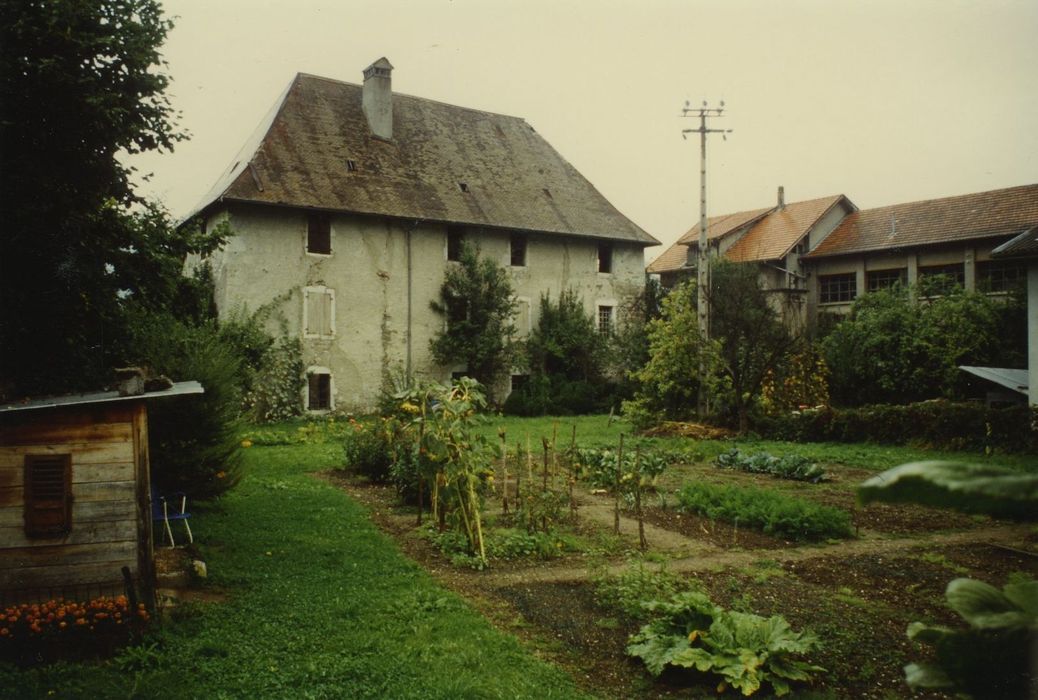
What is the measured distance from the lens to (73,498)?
634cm

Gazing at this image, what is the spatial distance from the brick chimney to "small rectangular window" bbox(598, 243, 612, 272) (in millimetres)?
9588

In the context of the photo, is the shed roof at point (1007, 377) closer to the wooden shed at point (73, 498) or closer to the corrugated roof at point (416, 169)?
the corrugated roof at point (416, 169)

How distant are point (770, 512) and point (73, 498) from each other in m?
8.14

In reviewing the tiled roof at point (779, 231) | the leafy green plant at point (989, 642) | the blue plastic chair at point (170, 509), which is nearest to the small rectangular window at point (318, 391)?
the blue plastic chair at point (170, 509)

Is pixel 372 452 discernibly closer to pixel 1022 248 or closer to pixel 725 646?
pixel 725 646

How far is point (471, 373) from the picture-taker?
27.5m

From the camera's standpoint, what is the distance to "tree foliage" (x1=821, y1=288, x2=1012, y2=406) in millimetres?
23375

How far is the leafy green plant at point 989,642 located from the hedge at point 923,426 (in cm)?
1777

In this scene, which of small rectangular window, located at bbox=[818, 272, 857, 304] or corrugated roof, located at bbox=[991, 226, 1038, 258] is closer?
corrugated roof, located at bbox=[991, 226, 1038, 258]

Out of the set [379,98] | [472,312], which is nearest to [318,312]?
[472,312]

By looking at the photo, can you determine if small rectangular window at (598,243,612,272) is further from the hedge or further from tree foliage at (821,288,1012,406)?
the hedge

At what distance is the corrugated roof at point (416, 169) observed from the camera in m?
24.6

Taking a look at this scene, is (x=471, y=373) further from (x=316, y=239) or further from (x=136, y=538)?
(x=136, y=538)

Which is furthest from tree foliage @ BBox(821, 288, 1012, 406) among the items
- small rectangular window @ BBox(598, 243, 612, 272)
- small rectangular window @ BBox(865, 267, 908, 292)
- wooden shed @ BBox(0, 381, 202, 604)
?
wooden shed @ BBox(0, 381, 202, 604)
